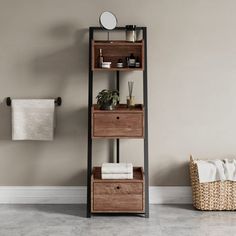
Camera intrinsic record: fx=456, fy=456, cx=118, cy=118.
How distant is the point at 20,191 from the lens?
3812mm

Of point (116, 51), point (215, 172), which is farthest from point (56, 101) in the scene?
point (215, 172)

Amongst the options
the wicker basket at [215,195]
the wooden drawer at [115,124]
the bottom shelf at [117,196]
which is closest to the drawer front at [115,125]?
the wooden drawer at [115,124]

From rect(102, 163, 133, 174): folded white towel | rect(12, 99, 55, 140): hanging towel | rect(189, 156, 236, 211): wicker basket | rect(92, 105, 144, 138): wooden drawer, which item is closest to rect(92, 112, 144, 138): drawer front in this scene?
rect(92, 105, 144, 138): wooden drawer

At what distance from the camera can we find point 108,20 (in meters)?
3.53

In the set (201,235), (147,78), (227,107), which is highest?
(147,78)

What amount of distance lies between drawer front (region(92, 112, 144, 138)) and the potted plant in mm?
77

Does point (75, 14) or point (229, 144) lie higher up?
point (75, 14)

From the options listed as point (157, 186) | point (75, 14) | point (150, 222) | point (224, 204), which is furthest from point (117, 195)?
point (75, 14)

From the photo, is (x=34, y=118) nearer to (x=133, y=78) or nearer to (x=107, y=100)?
(x=107, y=100)

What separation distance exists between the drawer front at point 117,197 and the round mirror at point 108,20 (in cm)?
121

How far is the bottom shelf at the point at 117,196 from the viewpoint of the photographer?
3.39 m

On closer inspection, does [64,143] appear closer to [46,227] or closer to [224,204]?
[46,227]

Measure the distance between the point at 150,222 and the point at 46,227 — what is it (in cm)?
75

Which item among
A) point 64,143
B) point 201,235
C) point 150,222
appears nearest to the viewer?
point 201,235
